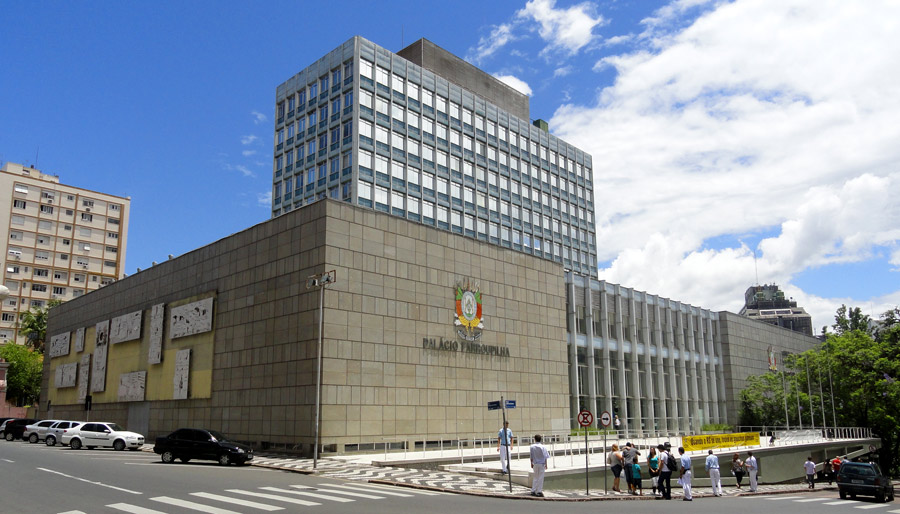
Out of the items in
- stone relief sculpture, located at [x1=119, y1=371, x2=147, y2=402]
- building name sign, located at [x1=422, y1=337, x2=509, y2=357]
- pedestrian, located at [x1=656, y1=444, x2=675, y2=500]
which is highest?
building name sign, located at [x1=422, y1=337, x2=509, y2=357]

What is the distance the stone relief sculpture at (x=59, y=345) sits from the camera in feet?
211

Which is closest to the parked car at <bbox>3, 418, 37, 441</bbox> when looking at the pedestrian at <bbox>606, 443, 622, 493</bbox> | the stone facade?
the stone facade

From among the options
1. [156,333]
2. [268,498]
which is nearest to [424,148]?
[156,333]

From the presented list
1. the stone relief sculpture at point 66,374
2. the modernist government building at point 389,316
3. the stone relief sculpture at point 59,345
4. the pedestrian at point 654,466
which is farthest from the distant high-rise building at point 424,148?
the pedestrian at point 654,466

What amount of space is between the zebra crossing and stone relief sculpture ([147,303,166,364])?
30.0m

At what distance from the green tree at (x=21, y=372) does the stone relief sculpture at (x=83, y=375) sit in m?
32.0

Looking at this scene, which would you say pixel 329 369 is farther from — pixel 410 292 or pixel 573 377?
pixel 573 377

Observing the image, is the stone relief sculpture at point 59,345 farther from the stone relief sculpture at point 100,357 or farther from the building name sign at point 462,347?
the building name sign at point 462,347

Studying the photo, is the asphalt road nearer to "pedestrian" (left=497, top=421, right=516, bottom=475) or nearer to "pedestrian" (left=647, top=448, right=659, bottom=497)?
"pedestrian" (left=647, top=448, right=659, bottom=497)

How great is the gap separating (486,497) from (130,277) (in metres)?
44.5

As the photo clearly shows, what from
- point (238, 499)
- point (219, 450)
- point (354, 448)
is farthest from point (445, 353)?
point (238, 499)

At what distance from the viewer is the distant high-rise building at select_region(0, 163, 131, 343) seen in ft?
359

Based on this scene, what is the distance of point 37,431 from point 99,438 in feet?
31.3

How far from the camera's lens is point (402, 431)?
123 ft
